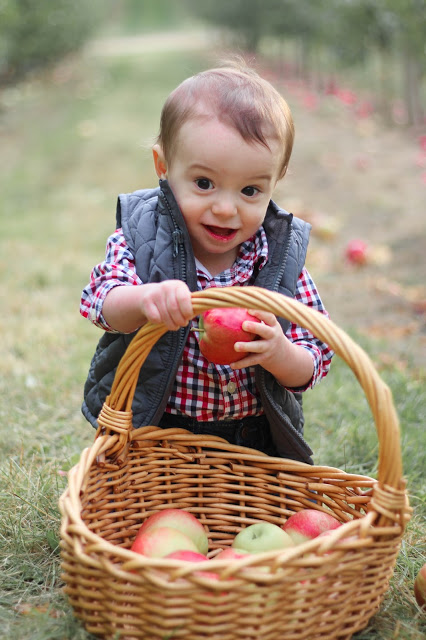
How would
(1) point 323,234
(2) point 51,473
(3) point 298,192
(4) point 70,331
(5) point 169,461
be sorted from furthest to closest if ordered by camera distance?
(3) point 298,192
(1) point 323,234
(4) point 70,331
(2) point 51,473
(5) point 169,461

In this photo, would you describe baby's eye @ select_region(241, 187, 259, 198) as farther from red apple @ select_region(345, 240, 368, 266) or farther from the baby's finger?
red apple @ select_region(345, 240, 368, 266)

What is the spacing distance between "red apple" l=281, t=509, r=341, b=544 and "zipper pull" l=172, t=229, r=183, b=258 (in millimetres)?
828

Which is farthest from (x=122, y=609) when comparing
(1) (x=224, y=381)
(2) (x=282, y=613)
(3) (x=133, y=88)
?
(3) (x=133, y=88)

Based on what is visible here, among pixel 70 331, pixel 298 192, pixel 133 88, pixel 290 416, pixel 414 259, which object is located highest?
pixel 133 88

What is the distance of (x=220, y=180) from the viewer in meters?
1.94

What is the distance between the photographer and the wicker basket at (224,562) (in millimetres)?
1430

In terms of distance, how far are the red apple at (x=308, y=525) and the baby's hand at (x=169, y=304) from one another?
26.4 inches

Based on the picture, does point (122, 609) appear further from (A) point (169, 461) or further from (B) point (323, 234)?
(B) point (323, 234)

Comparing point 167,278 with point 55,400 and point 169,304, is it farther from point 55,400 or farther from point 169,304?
point 55,400

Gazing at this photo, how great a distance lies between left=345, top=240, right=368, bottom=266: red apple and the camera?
5492 millimetres

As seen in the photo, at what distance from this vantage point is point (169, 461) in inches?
82.4

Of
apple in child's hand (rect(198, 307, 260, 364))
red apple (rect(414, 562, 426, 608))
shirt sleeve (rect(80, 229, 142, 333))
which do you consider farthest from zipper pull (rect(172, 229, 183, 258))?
red apple (rect(414, 562, 426, 608))

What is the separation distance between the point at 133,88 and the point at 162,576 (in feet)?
47.3

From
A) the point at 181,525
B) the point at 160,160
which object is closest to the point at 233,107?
the point at 160,160
